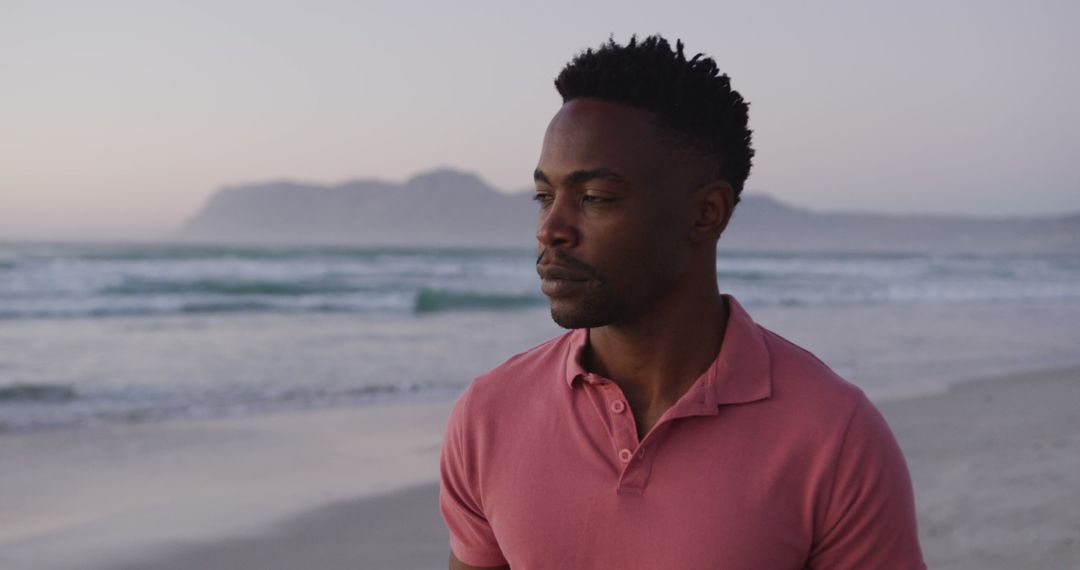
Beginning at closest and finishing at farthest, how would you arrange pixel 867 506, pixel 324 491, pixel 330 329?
pixel 867 506
pixel 324 491
pixel 330 329

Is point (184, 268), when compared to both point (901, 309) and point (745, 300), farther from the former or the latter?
point (901, 309)

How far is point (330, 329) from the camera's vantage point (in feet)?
48.5

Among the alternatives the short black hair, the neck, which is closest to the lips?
the neck

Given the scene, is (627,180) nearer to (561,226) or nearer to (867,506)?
(561,226)

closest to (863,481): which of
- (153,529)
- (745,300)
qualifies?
(153,529)

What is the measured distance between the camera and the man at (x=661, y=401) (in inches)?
63.0

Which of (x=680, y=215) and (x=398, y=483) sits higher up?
(x=680, y=215)

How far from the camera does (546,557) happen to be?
5.61ft

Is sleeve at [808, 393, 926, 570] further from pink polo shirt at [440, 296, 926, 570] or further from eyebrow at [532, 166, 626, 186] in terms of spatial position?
eyebrow at [532, 166, 626, 186]

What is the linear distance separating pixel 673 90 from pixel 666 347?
450 millimetres

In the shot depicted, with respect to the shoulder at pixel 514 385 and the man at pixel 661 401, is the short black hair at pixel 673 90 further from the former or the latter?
the shoulder at pixel 514 385

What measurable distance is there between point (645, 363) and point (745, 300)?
67.1 ft

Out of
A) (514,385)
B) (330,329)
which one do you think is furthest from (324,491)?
(330,329)

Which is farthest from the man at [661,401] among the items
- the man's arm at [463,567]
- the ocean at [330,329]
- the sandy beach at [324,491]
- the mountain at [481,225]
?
the mountain at [481,225]
